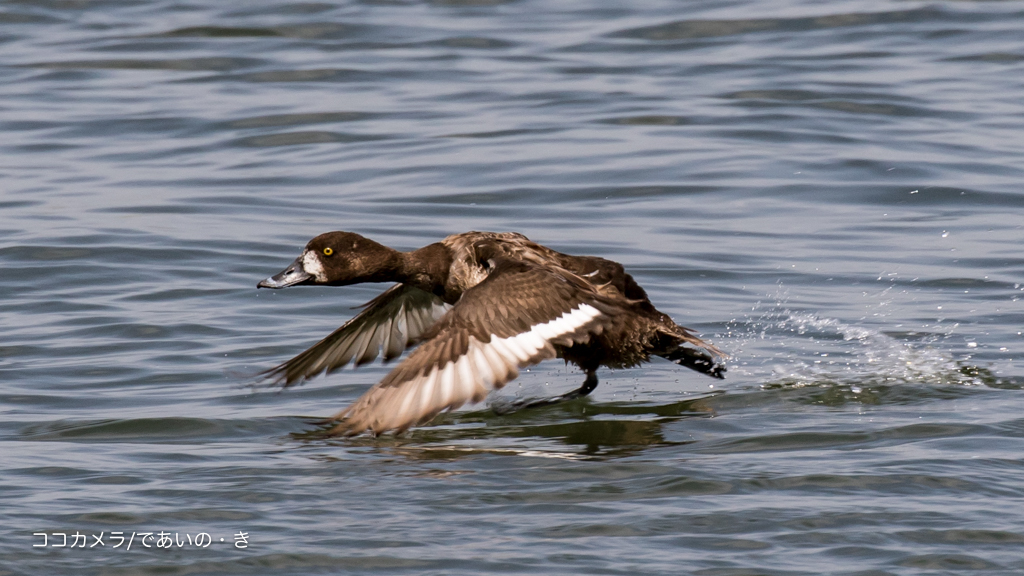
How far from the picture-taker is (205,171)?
1245 cm

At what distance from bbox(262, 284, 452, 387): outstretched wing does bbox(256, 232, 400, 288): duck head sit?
1.04ft

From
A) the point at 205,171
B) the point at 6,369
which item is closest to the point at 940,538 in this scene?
the point at 6,369

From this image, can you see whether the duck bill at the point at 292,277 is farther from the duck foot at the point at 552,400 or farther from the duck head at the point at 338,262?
the duck foot at the point at 552,400

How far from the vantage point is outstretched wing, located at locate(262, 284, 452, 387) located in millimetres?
7195

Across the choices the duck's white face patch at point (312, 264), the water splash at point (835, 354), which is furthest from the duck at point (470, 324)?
the water splash at point (835, 354)

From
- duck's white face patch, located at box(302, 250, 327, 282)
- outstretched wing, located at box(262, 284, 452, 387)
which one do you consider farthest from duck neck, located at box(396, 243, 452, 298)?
duck's white face patch, located at box(302, 250, 327, 282)

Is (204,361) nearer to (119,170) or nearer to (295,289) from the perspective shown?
(295,289)

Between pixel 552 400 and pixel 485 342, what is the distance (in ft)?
4.04

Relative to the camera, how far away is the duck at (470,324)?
18.6 ft

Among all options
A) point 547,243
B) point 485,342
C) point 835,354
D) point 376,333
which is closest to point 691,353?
point 835,354

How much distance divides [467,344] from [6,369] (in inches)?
111

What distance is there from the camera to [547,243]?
10.1 metres

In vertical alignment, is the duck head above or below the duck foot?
above

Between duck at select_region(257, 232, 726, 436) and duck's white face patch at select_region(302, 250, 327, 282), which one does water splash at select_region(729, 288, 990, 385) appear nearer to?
duck at select_region(257, 232, 726, 436)
